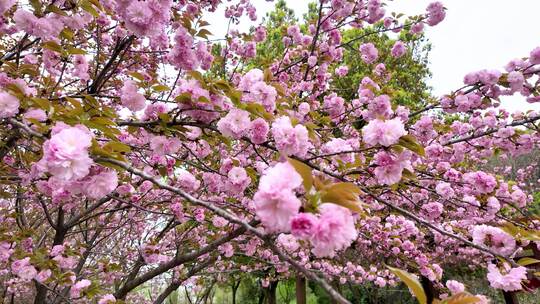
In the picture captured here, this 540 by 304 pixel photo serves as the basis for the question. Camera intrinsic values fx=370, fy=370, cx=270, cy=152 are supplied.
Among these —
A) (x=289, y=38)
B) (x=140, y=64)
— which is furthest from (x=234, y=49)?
(x=140, y=64)

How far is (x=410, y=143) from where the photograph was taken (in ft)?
5.96

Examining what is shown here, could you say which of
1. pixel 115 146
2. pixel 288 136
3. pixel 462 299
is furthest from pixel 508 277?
pixel 115 146

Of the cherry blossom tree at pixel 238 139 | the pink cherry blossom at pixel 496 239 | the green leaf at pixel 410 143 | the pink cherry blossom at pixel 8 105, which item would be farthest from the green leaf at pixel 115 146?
the pink cherry blossom at pixel 496 239

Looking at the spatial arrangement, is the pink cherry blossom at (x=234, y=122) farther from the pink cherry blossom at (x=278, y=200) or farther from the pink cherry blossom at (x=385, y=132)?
the pink cherry blossom at (x=278, y=200)

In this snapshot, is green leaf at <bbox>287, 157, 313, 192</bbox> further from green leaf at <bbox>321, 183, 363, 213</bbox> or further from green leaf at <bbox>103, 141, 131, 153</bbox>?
green leaf at <bbox>103, 141, 131, 153</bbox>

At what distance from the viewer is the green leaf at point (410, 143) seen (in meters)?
1.78

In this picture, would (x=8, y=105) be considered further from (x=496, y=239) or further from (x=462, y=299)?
(x=496, y=239)

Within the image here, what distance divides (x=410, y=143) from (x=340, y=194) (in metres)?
0.99

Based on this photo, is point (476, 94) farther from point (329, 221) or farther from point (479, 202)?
point (329, 221)

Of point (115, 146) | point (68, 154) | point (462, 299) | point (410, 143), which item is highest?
point (410, 143)

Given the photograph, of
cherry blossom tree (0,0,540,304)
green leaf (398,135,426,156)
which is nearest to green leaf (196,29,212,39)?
cherry blossom tree (0,0,540,304)

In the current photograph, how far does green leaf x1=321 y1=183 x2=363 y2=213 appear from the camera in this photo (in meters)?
0.97

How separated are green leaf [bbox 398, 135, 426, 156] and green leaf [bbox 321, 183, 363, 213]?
936 mm

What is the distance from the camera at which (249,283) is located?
17.9 m
